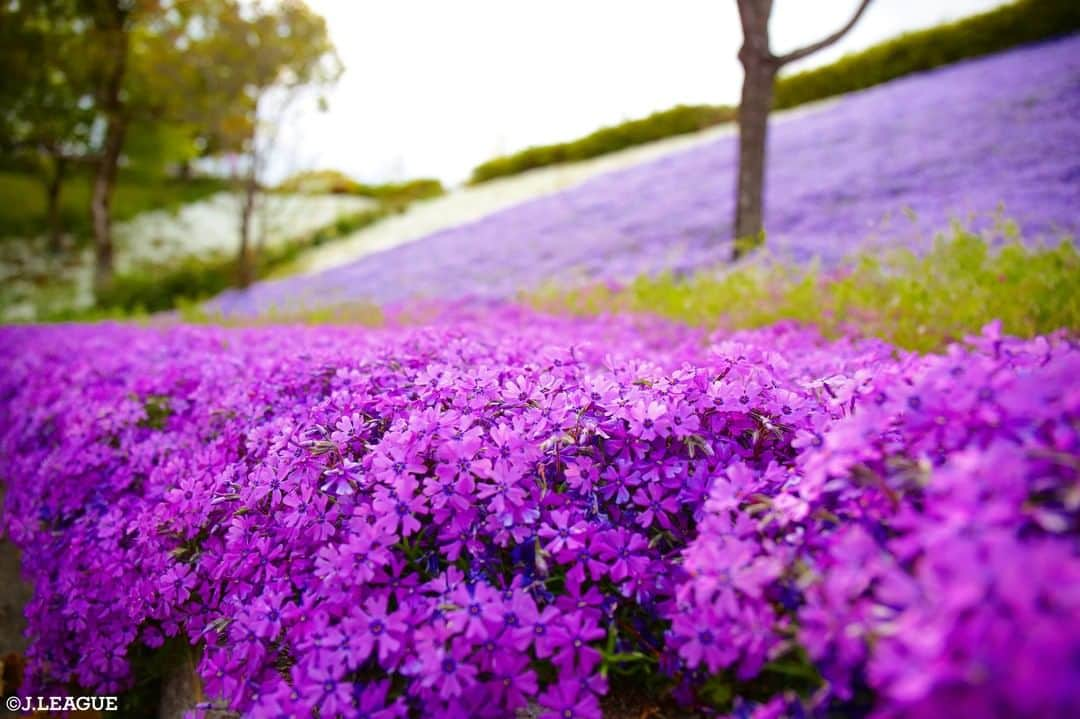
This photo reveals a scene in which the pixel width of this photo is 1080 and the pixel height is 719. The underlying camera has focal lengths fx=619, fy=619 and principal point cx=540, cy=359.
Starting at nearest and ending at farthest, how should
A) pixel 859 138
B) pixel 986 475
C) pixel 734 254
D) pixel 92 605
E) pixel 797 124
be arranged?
1. pixel 986 475
2. pixel 92 605
3. pixel 734 254
4. pixel 859 138
5. pixel 797 124

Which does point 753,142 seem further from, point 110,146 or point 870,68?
point 110,146

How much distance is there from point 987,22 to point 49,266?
107 feet

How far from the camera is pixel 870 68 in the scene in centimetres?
2169

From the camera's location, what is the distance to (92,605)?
2.22 m

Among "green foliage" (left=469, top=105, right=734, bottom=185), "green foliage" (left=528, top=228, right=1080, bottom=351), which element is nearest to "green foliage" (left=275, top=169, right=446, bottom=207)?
"green foliage" (left=469, top=105, right=734, bottom=185)

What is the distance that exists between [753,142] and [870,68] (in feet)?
57.2

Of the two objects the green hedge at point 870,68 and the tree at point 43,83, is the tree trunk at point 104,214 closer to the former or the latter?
the tree at point 43,83

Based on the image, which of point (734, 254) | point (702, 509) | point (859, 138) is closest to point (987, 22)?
point (859, 138)

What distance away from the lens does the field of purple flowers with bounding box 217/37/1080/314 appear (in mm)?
7613

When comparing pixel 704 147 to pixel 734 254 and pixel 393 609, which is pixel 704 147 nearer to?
pixel 734 254

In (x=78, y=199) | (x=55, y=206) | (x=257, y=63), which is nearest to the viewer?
(x=257, y=63)

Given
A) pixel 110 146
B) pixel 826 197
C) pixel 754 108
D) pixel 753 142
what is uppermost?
pixel 110 146

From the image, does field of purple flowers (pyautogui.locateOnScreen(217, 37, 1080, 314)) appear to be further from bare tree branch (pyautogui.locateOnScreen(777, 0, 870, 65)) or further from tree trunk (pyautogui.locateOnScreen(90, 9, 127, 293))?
tree trunk (pyautogui.locateOnScreen(90, 9, 127, 293))

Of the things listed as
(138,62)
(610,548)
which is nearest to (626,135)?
(138,62)
